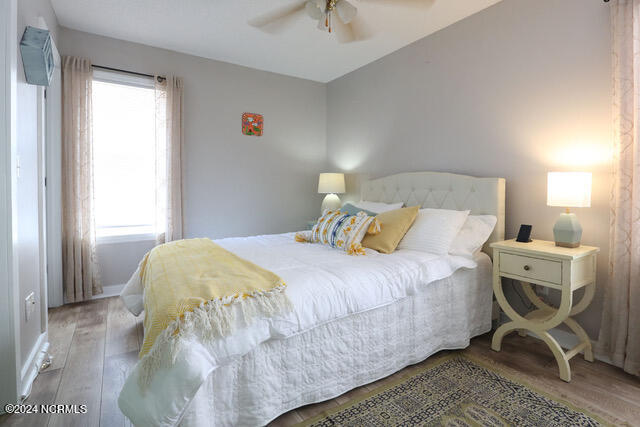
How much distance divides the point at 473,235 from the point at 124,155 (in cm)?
347

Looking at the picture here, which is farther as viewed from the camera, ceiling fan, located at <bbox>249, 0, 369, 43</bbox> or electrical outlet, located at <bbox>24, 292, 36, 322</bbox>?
ceiling fan, located at <bbox>249, 0, 369, 43</bbox>

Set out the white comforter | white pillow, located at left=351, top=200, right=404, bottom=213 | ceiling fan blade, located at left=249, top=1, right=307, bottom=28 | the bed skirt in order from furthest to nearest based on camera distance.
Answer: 1. white pillow, located at left=351, top=200, right=404, bottom=213
2. ceiling fan blade, located at left=249, top=1, right=307, bottom=28
3. the bed skirt
4. the white comforter

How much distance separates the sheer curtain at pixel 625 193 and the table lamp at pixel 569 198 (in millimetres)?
203

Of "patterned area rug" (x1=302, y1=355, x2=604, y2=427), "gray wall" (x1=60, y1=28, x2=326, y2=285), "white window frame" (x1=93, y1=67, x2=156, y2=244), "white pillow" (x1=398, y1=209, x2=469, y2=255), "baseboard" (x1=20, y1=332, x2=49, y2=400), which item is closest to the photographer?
"patterned area rug" (x1=302, y1=355, x2=604, y2=427)

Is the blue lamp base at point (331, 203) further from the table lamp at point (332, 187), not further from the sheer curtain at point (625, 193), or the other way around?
the sheer curtain at point (625, 193)

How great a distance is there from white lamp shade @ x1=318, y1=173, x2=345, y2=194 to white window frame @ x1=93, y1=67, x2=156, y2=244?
6.73ft

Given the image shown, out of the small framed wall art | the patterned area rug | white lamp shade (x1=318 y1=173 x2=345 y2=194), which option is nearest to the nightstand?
the patterned area rug

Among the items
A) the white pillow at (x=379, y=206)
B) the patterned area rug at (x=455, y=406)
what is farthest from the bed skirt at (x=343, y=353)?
the white pillow at (x=379, y=206)

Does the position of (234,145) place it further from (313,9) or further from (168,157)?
(313,9)

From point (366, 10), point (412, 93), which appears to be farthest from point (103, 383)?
point (412, 93)

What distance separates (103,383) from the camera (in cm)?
193

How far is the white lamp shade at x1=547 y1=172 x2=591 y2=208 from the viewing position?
1998 millimetres

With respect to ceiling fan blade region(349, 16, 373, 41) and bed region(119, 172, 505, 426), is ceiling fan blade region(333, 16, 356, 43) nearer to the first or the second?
ceiling fan blade region(349, 16, 373, 41)

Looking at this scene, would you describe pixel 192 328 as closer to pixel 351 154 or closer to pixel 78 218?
pixel 78 218
